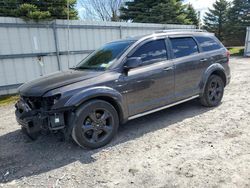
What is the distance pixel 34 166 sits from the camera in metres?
3.57

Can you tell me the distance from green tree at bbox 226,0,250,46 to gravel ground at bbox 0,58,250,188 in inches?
1105

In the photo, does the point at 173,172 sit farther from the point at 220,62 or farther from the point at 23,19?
the point at 23,19

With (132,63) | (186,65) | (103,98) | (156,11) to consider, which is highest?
(156,11)

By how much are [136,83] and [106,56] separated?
85cm

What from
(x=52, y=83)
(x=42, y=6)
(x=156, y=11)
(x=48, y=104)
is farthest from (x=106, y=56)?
(x=156, y=11)

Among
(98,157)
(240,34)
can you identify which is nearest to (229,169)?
(98,157)

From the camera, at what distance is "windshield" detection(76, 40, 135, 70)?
4409 millimetres

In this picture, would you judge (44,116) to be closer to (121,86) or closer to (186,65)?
(121,86)

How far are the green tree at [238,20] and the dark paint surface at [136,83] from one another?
27344 mm

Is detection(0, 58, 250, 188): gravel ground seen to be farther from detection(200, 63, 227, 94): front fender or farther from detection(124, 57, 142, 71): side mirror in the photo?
detection(124, 57, 142, 71): side mirror

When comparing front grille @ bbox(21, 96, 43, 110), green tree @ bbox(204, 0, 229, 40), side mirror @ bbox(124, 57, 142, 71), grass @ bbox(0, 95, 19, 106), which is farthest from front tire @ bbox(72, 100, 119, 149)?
green tree @ bbox(204, 0, 229, 40)

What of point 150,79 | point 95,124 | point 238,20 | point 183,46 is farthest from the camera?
point 238,20

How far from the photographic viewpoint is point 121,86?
416 cm

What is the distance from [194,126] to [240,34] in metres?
30.0
